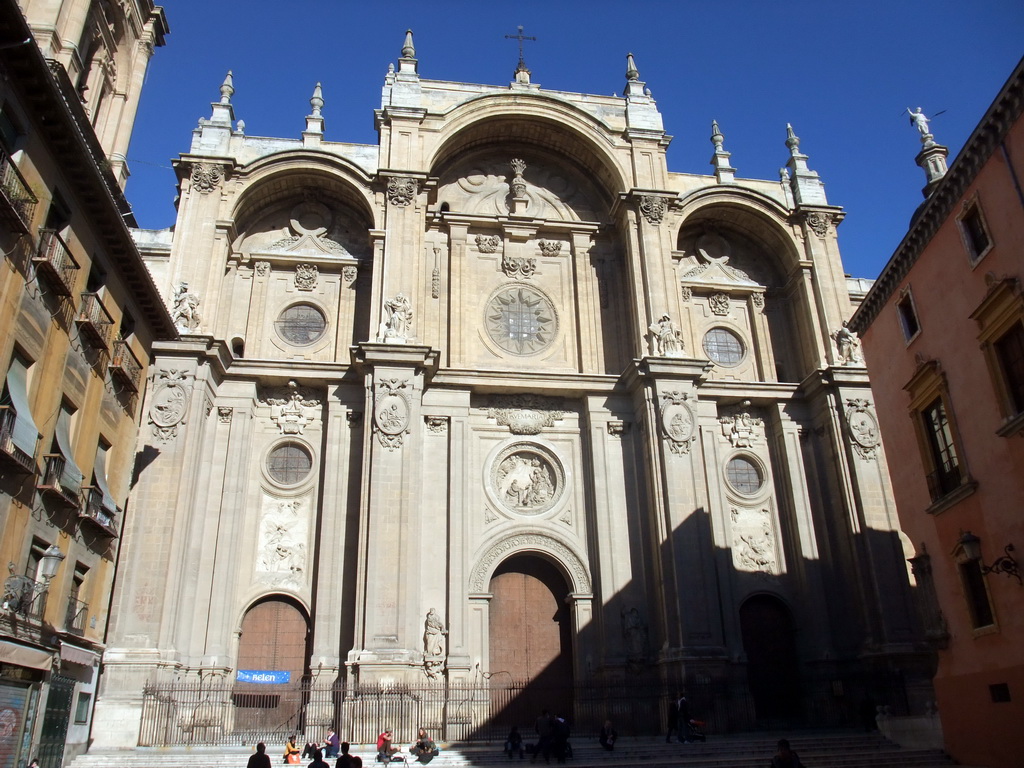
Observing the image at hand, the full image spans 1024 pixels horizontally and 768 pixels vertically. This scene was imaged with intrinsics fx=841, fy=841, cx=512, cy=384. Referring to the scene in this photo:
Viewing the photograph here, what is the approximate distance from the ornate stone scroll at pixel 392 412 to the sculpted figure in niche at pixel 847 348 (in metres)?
13.0

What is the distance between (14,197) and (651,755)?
15327 mm

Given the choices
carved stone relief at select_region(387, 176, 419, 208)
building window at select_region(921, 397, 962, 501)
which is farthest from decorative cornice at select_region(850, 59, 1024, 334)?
carved stone relief at select_region(387, 176, 419, 208)

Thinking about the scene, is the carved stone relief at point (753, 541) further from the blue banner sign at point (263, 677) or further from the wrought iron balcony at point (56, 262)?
the wrought iron balcony at point (56, 262)

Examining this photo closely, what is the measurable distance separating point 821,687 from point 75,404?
63.3ft

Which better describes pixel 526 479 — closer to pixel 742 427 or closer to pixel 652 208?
pixel 742 427

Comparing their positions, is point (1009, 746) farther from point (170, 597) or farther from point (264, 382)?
point (264, 382)

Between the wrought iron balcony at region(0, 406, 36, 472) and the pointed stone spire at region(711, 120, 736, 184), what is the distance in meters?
22.4

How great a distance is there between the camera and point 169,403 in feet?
69.6

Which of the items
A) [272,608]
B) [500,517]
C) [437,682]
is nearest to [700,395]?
[500,517]

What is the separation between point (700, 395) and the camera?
2508 cm

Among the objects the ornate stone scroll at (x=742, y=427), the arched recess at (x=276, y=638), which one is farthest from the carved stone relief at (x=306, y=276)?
the ornate stone scroll at (x=742, y=427)

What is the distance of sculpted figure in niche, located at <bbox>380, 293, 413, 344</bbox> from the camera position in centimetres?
2269

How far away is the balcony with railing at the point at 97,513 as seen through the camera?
52.2 ft

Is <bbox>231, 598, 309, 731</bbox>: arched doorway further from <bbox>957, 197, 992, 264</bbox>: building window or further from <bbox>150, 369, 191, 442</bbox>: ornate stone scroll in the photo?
<bbox>957, 197, 992, 264</bbox>: building window
